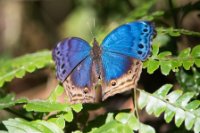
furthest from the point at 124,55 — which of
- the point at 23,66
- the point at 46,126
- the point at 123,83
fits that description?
the point at 23,66

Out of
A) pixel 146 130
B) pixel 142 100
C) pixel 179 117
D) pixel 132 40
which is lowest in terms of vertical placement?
pixel 146 130

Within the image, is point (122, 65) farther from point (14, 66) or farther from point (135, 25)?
point (14, 66)

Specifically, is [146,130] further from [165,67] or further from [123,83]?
[165,67]

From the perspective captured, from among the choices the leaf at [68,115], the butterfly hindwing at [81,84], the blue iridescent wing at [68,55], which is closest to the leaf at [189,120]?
the butterfly hindwing at [81,84]

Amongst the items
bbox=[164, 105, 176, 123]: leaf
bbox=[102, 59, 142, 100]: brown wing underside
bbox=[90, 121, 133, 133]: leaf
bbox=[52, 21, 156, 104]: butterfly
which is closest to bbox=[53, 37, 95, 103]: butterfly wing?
bbox=[52, 21, 156, 104]: butterfly

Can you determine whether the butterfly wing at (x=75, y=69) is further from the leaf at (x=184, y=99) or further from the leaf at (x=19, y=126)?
the leaf at (x=184, y=99)
